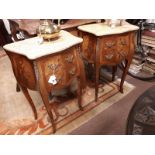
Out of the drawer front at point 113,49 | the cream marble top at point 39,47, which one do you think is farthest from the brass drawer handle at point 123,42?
the cream marble top at point 39,47

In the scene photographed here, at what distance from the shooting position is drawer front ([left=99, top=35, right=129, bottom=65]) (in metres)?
1.48

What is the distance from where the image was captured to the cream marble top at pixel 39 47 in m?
1.09

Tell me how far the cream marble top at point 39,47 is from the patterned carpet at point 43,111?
0.68m

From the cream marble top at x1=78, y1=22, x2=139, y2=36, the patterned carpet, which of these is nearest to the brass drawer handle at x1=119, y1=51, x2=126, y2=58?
the cream marble top at x1=78, y1=22, x2=139, y2=36

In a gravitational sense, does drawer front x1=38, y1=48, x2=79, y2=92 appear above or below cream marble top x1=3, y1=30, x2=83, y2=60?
below

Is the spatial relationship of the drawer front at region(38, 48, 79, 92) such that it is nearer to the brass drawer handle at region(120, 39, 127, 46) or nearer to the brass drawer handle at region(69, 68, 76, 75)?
the brass drawer handle at region(69, 68, 76, 75)

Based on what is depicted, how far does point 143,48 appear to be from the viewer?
2193 millimetres

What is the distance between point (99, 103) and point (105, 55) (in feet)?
1.62

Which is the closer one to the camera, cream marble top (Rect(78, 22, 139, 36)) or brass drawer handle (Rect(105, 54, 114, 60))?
cream marble top (Rect(78, 22, 139, 36))

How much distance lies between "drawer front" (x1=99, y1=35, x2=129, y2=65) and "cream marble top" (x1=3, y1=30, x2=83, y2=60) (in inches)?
12.7

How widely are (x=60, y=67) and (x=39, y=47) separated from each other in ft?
0.62

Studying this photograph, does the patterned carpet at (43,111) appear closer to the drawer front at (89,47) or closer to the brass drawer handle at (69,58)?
the drawer front at (89,47)

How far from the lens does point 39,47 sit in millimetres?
1165
